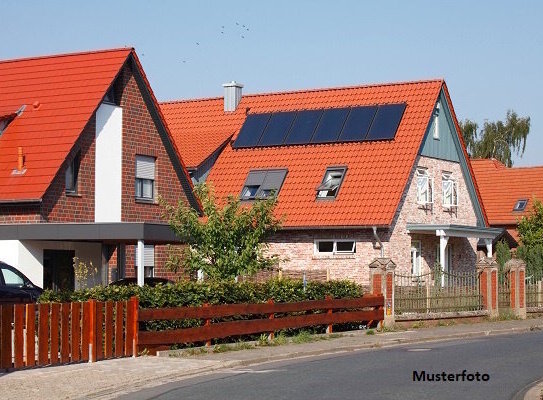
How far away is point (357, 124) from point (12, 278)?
20734mm

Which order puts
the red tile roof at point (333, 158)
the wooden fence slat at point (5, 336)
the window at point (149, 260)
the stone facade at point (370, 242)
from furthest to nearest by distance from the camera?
1. the red tile roof at point (333, 158)
2. the stone facade at point (370, 242)
3. the window at point (149, 260)
4. the wooden fence slat at point (5, 336)

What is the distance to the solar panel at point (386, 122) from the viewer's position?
43688 millimetres

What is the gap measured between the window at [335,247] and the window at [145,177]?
792 cm

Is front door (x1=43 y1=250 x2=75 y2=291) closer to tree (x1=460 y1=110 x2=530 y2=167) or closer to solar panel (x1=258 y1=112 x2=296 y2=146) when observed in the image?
solar panel (x1=258 y1=112 x2=296 y2=146)

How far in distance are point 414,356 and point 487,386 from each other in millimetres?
5630

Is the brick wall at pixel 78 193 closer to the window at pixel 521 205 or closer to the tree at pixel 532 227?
the tree at pixel 532 227

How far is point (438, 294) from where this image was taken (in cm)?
3350

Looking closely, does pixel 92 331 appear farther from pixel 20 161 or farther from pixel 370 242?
pixel 370 242

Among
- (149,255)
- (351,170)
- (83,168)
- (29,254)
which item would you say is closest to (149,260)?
(149,255)

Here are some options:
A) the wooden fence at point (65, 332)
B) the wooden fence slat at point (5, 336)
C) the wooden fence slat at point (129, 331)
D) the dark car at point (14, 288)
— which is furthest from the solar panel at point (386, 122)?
the wooden fence slat at point (5, 336)

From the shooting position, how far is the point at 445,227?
141 ft

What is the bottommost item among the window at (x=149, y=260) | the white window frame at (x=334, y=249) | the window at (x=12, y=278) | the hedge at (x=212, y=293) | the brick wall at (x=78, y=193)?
the hedge at (x=212, y=293)

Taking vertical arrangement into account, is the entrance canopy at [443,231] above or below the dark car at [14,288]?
above

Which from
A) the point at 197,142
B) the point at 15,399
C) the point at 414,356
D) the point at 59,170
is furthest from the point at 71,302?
the point at 197,142
